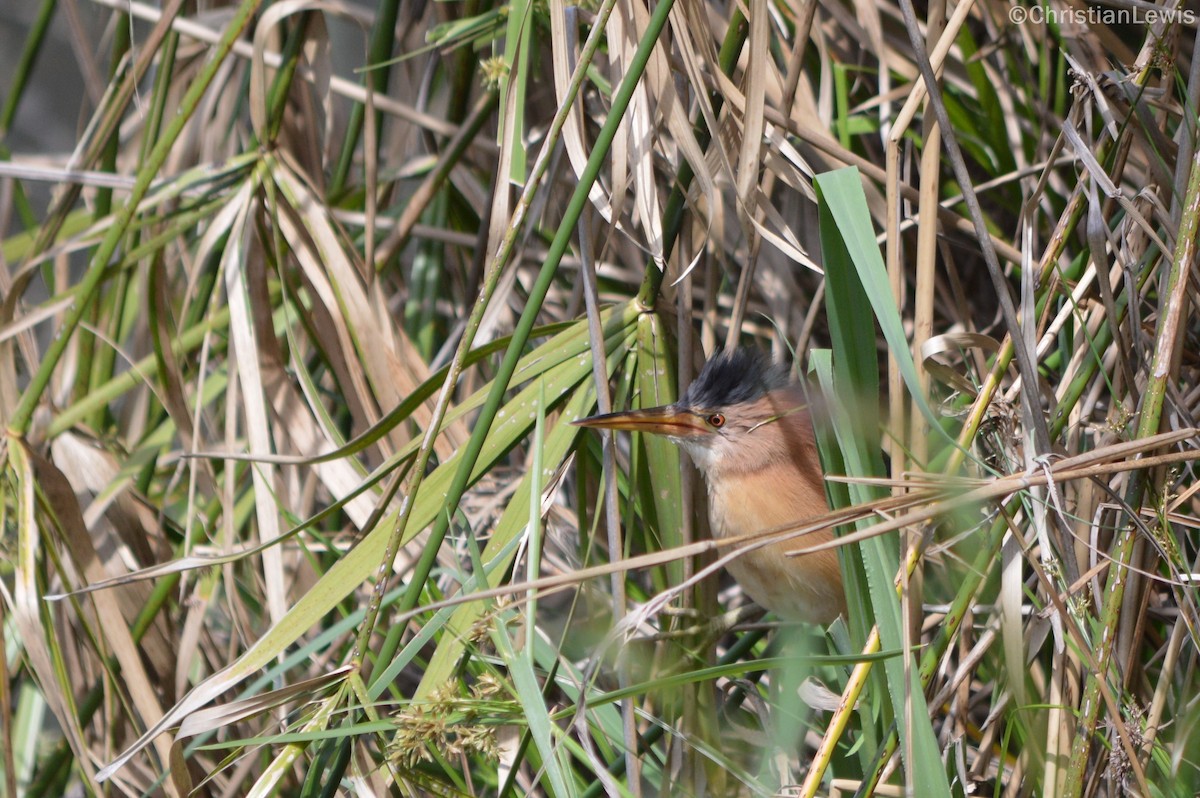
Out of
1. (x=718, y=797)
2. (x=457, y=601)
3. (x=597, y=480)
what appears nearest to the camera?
(x=457, y=601)

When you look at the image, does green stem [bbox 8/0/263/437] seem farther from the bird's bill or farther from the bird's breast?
the bird's breast

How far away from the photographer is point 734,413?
1840 mm

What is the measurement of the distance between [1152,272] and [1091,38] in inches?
21.0

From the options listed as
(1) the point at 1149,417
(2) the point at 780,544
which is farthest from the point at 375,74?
(1) the point at 1149,417

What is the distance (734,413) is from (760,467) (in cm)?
12

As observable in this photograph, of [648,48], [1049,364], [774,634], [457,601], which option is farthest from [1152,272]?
[457,601]

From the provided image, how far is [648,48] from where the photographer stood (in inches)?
45.5

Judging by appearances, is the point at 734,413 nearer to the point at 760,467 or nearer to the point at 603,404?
the point at 760,467

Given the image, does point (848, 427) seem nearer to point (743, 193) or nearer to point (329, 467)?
point (743, 193)

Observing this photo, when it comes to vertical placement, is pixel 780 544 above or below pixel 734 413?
below

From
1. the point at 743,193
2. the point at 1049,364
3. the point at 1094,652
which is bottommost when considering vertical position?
the point at 1094,652

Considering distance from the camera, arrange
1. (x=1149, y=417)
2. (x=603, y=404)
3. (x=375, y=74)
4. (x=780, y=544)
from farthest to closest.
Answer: (x=375, y=74) → (x=780, y=544) → (x=603, y=404) → (x=1149, y=417)

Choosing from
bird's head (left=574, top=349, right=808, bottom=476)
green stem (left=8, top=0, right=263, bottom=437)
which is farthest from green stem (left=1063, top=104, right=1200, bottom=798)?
green stem (left=8, top=0, right=263, bottom=437)

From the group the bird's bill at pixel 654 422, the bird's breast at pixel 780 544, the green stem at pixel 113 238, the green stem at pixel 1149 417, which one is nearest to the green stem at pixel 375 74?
the green stem at pixel 113 238
